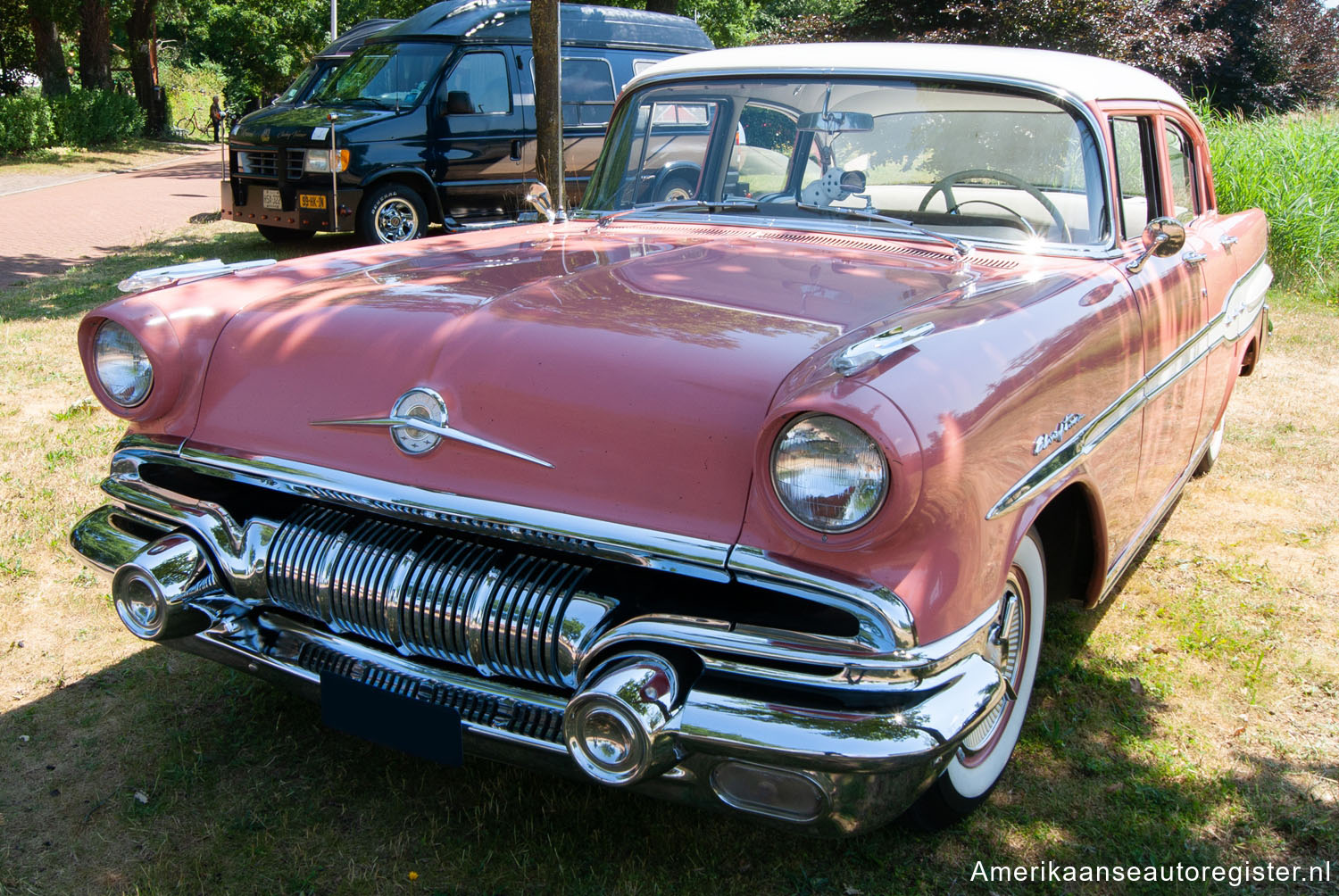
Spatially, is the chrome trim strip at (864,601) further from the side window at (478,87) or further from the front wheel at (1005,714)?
the side window at (478,87)

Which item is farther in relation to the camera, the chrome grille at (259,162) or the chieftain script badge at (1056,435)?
the chrome grille at (259,162)

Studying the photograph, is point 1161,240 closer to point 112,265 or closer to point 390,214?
point 390,214

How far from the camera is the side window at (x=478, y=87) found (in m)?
9.71

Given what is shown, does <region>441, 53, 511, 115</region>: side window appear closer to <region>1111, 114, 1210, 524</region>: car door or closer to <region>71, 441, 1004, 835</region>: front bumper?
<region>1111, 114, 1210, 524</region>: car door

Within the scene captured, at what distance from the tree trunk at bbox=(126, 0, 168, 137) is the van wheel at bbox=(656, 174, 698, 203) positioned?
26.9 metres

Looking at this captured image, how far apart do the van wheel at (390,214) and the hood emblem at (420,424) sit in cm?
740

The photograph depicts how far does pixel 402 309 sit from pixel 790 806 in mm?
1343

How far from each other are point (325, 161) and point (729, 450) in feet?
27.0

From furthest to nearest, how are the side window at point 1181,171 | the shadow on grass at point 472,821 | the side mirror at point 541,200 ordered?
the side mirror at point 541,200 < the side window at point 1181,171 < the shadow on grass at point 472,821

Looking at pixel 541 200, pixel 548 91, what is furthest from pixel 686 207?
pixel 548 91

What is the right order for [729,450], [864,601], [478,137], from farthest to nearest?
1. [478,137]
2. [729,450]
3. [864,601]

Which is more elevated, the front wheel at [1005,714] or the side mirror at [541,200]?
the side mirror at [541,200]

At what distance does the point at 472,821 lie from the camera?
8.12 ft

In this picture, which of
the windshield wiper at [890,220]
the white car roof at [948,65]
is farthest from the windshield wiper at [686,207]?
the white car roof at [948,65]
